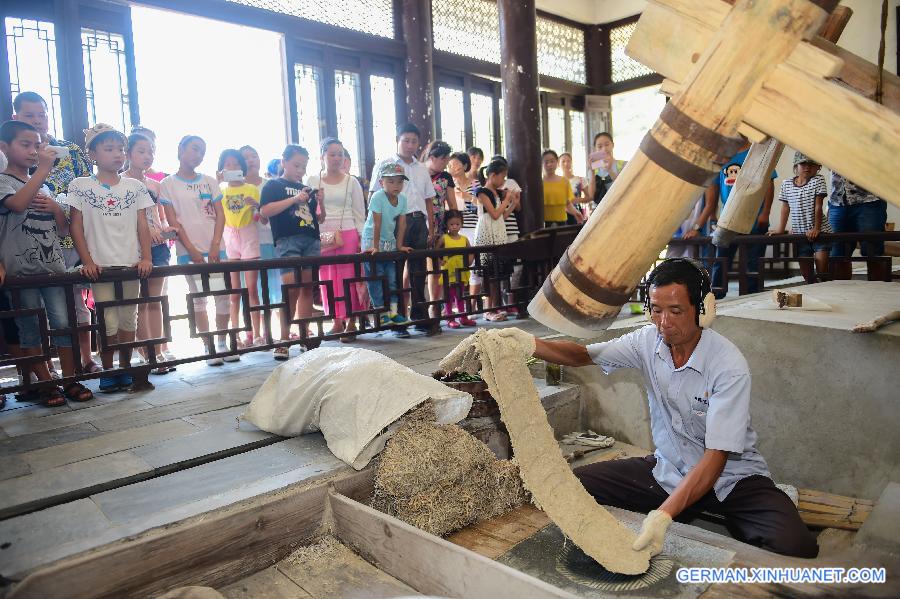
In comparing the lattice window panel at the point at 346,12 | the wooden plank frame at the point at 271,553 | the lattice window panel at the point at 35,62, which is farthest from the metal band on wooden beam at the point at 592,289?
the lattice window panel at the point at 346,12

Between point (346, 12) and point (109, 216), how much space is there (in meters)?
5.41

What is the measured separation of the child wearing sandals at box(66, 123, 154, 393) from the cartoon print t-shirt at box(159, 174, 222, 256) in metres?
0.63

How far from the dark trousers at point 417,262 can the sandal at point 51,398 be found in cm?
290

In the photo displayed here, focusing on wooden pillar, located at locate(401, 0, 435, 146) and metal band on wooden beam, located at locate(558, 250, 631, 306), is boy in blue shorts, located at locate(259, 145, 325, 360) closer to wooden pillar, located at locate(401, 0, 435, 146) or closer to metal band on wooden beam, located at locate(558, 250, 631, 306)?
wooden pillar, located at locate(401, 0, 435, 146)

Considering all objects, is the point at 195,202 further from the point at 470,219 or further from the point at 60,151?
the point at 470,219

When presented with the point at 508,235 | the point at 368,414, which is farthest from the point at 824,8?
the point at 508,235

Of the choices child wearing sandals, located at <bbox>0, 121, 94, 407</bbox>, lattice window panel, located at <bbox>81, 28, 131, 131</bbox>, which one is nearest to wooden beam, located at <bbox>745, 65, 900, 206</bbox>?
child wearing sandals, located at <bbox>0, 121, 94, 407</bbox>

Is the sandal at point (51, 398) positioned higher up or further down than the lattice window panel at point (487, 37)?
further down

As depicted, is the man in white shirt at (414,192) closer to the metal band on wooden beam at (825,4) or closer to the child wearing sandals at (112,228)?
the child wearing sandals at (112,228)

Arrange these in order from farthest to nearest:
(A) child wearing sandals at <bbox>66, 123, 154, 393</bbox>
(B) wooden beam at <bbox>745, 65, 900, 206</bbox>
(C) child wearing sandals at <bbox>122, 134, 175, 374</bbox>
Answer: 1. (C) child wearing sandals at <bbox>122, 134, 175, 374</bbox>
2. (A) child wearing sandals at <bbox>66, 123, 154, 393</bbox>
3. (B) wooden beam at <bbox>745, 65, 900, 206</bbox>

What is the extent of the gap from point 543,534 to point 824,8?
2.24 metres

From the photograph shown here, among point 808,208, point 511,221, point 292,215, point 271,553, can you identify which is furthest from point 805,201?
point 271,553

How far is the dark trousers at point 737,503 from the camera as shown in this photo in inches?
99.1

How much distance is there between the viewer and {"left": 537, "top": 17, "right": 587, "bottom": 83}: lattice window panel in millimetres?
11539
